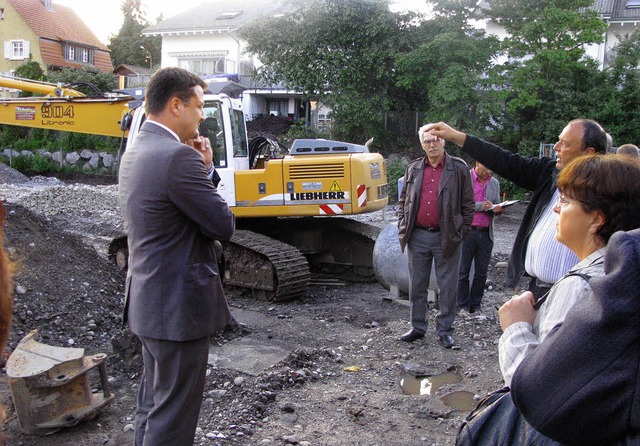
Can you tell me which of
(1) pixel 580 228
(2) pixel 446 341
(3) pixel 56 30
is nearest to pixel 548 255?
(1) pixel 580 228

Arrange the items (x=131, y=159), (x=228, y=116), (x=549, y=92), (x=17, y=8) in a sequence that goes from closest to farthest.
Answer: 1. (x=131, y=159)
2. (x=228, y=116)
3. (x=549, y=92)
4. (x=17, y=8)

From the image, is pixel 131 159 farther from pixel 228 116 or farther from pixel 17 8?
pixel 17 8

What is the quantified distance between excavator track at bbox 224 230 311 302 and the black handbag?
18.7 ft

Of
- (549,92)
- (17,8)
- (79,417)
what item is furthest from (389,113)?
(17,8)

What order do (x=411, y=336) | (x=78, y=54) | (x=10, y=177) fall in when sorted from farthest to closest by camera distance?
1. (x=78, y=54)
2. (x=10, y=177)
3. (x=411, y=336)

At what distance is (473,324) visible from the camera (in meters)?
6.34

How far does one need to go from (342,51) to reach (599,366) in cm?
2042

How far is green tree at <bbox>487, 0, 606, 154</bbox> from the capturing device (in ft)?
57.6

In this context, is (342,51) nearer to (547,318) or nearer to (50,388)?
(50,388)

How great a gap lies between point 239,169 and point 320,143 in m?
1.18

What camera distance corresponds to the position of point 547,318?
1854 millimetres

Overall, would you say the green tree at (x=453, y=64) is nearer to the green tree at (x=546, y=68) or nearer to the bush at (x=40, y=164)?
the green tree at (x=546, y=68)

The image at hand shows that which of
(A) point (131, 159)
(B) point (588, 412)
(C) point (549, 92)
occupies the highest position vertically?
(C) point (549, 92)

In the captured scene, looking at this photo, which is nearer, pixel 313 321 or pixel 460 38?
pixel 313 321
